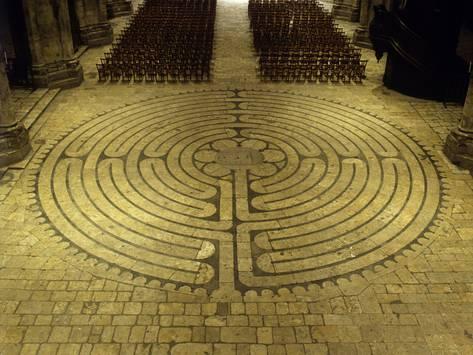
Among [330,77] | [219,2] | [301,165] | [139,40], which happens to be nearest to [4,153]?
[301,165]

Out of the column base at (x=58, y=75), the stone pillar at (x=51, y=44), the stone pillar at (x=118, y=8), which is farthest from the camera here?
the stone pillar at (x=118, y=8)

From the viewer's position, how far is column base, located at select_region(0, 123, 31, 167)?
11.5 m

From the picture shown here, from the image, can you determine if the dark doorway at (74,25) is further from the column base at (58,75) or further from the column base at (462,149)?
the column base at (462,149)

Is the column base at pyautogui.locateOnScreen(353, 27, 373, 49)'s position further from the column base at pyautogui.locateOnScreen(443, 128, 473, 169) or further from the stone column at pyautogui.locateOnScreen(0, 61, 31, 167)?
the stone column at pyautogui.locateOnScreen(0, 61, 31, 167)

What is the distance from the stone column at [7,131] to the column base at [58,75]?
419cm

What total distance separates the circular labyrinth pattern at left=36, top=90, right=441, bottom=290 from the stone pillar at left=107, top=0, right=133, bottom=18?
1208 centimetres

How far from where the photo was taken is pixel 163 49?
1800 cm

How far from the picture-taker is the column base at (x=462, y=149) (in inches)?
458

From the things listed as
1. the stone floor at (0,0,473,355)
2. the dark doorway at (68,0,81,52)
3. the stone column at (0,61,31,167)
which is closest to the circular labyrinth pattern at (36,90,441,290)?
the stone floor at (0,0,473,355)

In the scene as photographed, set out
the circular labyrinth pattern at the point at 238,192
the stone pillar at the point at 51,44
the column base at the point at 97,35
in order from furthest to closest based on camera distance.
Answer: the column base at the point at 97,35 → the stone pillar at the point at 51,44 → the circular labyrinth pattern at the point at 238,192

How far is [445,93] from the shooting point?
15398 mm

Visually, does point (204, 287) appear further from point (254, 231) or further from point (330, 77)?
point (330, 77)

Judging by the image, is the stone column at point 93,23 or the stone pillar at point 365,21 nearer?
the stone column at point 93,23

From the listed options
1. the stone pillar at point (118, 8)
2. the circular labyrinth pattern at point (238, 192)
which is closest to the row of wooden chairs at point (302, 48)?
the circular labyrinth pattern at point (238, 192)
